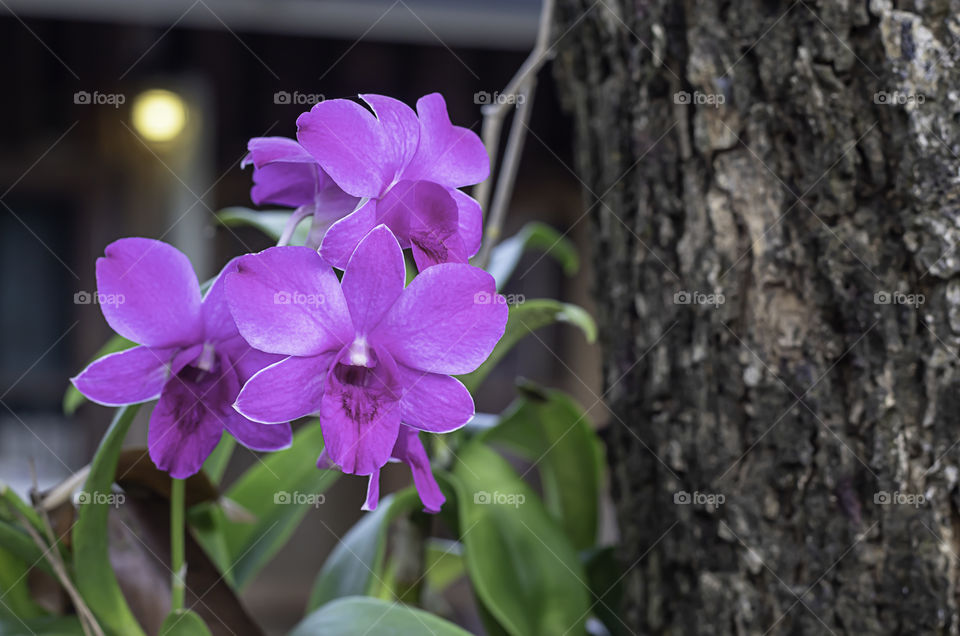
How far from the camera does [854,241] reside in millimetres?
706

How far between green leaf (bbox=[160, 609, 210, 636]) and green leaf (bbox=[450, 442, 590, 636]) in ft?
0.95

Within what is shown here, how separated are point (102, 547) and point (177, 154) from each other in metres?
2.64

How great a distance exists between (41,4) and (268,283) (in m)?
2.79

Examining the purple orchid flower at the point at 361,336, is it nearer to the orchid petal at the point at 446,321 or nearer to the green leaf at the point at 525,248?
the orchid petal at the point at 446,321

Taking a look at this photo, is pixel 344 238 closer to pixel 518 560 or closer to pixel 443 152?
pixel 443 152

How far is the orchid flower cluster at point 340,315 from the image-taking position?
0.41 metres

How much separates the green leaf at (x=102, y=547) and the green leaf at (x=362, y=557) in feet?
0.76

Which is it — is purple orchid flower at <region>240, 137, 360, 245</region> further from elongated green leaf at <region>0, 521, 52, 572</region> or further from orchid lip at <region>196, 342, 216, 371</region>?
elongated green leaf at <region>0, 521, 52, 572</region>

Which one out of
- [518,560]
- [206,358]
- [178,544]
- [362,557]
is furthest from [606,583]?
[206,358]

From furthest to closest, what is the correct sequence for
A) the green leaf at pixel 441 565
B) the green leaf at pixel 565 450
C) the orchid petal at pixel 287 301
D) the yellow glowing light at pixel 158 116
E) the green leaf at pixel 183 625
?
the yellow glowing light at pixel 158 116 < the green leaf at pixel 441 565 < the green leaf at pixel 565 450 < the green leaf at pixel 183 625 < the orchid petal at pixel 287 301

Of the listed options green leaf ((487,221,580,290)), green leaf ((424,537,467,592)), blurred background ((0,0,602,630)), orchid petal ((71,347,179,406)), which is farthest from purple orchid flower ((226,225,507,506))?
blurred background ((0,0,602,630))

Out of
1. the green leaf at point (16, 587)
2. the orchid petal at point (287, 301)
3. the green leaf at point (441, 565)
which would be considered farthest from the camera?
the green leaf at point (441, 565)

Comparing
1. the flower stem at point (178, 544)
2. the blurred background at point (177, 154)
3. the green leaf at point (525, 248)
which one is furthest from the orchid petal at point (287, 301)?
the blurred background at point (177, 154)

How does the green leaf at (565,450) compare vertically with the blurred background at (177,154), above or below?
below
